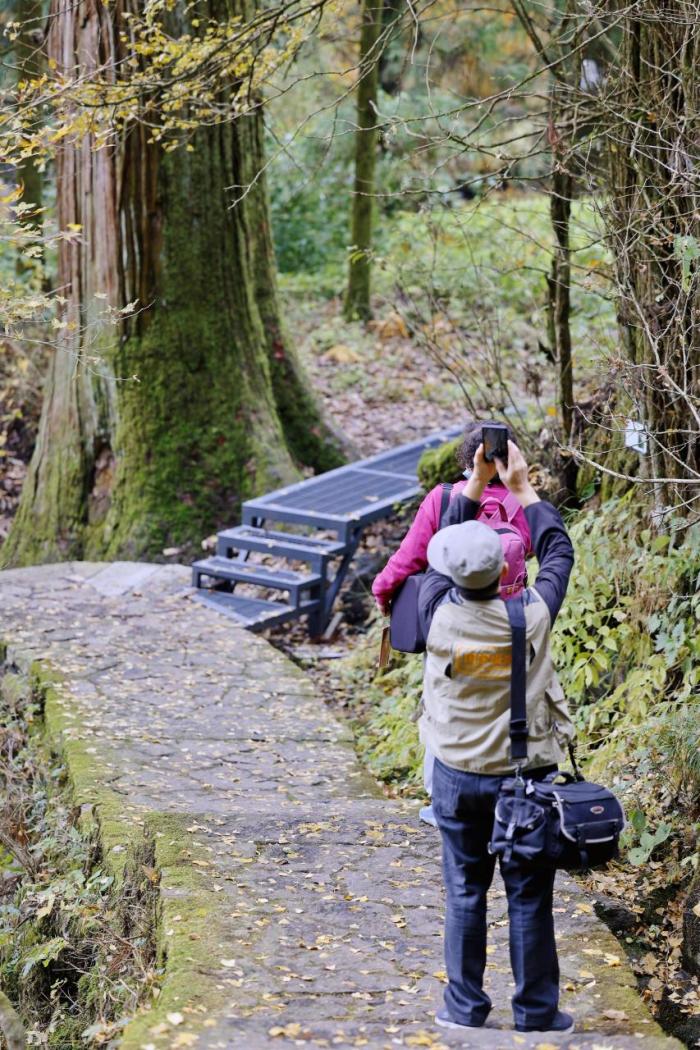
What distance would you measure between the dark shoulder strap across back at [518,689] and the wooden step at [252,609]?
225 inches

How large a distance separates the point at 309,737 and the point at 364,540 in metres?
4.25

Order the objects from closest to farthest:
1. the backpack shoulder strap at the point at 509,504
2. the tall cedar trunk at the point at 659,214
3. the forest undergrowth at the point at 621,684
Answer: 1. the backpack shoulder strap at the point at 509,504
2. the forest undergrowth at the point at 621,684
3. the tall cedar trunk at the point at 659,214

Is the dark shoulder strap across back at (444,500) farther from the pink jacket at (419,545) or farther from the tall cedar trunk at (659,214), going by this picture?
the tall cedar trunk at (659,214)

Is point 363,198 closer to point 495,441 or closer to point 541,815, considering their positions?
point 495,441

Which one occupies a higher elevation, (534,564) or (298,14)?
(298,14)

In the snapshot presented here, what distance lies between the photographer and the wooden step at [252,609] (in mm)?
9227

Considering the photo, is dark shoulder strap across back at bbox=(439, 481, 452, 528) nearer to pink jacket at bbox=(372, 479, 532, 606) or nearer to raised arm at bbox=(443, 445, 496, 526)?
pink jacket at bbox=(372, 479, 532, 606)

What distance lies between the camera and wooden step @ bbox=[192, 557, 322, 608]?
948 centimetres

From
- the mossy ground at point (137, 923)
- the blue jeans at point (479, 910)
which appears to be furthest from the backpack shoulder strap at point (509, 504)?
the mossy ground at point (137, 923)

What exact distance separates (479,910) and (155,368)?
8.10 metres

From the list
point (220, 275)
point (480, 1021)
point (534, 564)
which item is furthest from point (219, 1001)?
point (220, 275)

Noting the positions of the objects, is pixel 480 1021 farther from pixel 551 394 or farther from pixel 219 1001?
pixel 551 394

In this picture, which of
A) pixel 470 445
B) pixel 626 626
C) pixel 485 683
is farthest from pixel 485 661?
pixel 626 626

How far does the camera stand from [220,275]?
439 inches
